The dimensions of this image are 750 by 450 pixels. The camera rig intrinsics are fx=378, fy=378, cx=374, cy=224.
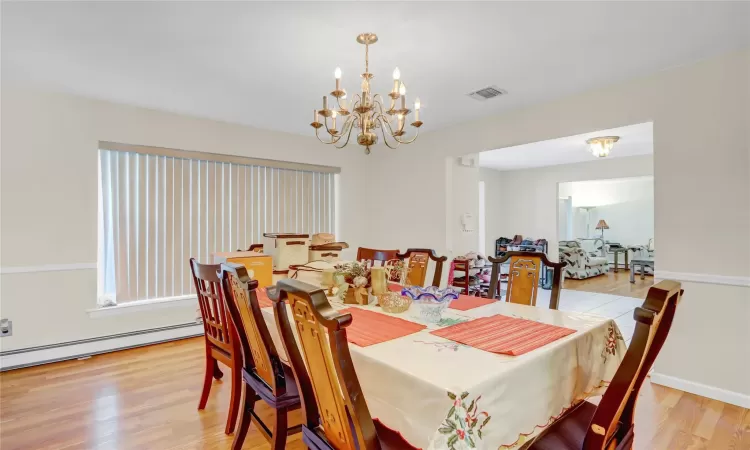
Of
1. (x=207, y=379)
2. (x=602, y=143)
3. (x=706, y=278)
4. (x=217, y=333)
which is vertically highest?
(x=602, y=143)

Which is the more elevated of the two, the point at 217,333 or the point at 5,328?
the point at 217,333

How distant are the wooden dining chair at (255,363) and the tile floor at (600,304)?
4.22 m

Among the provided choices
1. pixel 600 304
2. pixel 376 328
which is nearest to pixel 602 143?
pixel 600 304

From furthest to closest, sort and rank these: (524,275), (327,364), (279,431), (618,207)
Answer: (618,207) < (524,275) < (279,431) < (327,364)

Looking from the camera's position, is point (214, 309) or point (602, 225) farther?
point (602, 225)

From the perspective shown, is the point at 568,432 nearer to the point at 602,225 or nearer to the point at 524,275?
the point at 524,275

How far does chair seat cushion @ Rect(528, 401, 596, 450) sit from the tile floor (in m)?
3.57

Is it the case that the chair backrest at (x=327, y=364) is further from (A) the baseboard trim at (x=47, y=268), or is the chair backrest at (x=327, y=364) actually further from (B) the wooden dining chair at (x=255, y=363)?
(A) the baseboard trim at (x=47, y=268)

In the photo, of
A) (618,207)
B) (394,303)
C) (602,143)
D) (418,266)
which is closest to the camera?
(394,303)

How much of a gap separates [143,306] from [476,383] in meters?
3.74

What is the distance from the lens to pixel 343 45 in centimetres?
243

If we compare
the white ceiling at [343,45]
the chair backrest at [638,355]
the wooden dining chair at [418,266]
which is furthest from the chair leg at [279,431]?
the white ceiling at [343,45]

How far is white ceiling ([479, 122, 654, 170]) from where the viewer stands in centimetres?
489

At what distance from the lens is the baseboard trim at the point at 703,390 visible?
254 centimetres
